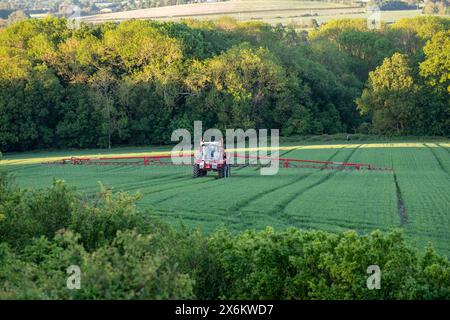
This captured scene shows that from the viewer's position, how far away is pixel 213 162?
4141cm

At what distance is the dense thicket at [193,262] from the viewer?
11.8m

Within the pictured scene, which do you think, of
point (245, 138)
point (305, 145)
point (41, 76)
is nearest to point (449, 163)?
point (305, 145)

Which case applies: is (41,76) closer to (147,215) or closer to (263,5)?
(147,215)

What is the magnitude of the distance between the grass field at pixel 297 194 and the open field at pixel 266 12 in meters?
95.8

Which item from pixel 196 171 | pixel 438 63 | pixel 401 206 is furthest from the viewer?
pixel 438 63

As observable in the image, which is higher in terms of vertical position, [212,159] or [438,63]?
[438,63]

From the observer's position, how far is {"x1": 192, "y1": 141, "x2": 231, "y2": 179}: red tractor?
41.3 m

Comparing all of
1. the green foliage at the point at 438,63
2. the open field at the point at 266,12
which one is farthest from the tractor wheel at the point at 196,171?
the open field at the point at 266,12

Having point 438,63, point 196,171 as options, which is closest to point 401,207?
point 196,171

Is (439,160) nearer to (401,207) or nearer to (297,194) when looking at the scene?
(297,194)

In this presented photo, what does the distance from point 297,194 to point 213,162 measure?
29.4ft

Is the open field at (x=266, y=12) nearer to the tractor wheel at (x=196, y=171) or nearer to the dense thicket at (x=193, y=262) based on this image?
the tractor wheel at (x=196, y=171)

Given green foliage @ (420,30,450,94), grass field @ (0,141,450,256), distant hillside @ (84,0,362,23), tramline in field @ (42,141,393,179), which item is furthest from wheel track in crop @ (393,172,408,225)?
distant hillside @ (84,0,362,23)
